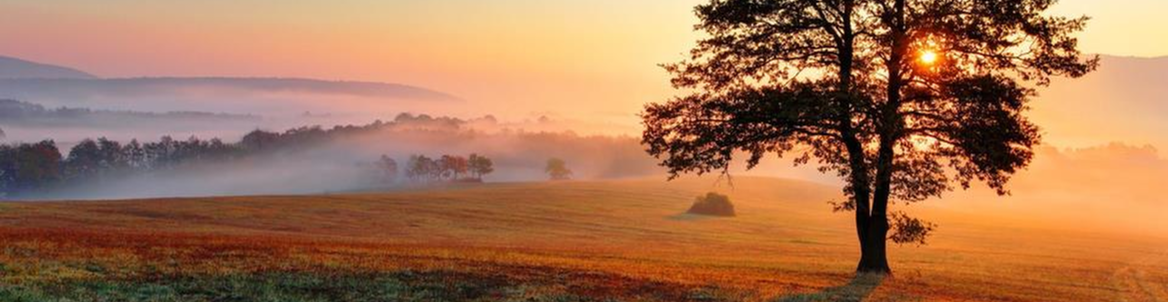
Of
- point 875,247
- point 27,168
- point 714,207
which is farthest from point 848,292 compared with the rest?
point 27,168

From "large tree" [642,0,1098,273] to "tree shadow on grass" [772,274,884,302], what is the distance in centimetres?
248

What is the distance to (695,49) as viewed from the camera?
1259 inches

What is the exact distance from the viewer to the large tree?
2780cm

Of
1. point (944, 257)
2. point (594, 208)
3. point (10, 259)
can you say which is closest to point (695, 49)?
point (10, 259)

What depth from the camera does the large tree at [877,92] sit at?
2780 cm

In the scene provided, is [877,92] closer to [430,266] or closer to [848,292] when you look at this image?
[848,292]

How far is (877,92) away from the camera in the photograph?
2925 centimetres

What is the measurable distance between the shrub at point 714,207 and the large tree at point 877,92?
83376mm

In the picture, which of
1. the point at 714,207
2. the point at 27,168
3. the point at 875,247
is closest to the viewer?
the point at 875,247

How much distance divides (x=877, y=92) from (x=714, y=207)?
8772cm

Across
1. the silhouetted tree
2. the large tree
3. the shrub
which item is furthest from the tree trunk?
the silhouetted tree

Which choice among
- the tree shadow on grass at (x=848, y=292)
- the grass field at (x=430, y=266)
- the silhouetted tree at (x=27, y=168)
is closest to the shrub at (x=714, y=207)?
the grass field at (x=430, y=266)

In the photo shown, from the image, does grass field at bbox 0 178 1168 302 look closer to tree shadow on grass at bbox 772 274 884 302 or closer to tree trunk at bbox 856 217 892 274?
tree shadow on grass at bbox 772 274 884 302

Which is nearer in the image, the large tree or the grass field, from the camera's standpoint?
the grass field
